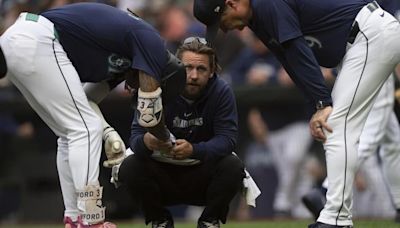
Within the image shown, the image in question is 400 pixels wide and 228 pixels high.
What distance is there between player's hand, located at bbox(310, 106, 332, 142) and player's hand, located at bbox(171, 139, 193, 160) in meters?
0.81

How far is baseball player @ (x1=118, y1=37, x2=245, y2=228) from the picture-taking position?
688 centimetres

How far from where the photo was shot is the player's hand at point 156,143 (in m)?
6.66

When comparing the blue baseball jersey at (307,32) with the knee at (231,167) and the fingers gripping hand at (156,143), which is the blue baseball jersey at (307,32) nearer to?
the knee at (231,167)

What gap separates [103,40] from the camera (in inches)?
259

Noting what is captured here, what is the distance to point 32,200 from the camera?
40.7 ft

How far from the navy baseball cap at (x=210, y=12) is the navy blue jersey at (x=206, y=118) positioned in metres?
0.36

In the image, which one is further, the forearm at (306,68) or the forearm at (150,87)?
the forearm at (306,68)

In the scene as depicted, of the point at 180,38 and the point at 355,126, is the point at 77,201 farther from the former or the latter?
the point at 180,38

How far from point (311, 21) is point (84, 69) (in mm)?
1505

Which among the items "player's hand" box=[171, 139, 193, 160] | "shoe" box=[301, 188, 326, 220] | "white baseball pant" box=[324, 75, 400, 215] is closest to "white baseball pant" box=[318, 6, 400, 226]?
"player's hand" box=[171, 139, 193, 160]

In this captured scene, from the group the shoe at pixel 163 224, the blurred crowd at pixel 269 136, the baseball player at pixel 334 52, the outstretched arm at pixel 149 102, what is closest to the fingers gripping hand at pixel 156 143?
the outstretched arm at pixel 149 102

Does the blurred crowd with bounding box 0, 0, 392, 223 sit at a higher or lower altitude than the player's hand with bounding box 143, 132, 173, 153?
lower

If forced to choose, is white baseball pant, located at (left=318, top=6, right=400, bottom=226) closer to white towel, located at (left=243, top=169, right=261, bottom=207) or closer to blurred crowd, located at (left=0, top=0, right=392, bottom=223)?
white towel, located at (left=243, top=169, right=261, bottom=207)

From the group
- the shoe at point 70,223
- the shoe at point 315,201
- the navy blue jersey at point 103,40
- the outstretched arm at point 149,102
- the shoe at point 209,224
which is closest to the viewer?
the outstretched arm at point 149,102
